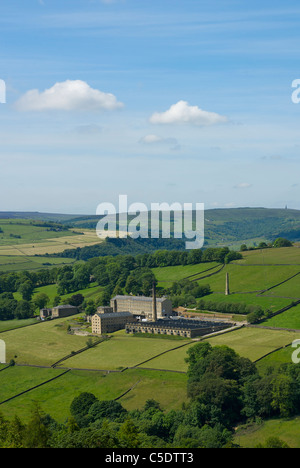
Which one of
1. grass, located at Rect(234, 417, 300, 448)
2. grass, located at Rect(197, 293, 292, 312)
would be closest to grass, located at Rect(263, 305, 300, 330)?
grass, located at Rect(197, 293, 292, 312)

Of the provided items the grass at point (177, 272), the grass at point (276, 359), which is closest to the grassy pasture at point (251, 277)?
the grass at point (177, 272)

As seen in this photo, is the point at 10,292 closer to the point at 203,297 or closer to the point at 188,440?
the point at 203,297

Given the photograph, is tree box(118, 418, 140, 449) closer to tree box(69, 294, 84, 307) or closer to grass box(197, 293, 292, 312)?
grass box(197, 293, 292, 312)

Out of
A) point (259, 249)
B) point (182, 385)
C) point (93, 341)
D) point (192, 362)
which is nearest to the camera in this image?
point (182, 385)

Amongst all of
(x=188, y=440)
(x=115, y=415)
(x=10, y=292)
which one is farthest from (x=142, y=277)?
(x=188, y=440)

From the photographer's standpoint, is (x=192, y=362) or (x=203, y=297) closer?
(x=192, y=362)

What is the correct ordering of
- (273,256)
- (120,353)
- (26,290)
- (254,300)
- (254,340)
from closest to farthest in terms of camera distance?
1. (120,353)
2. (254,340)
3. (254,300)
4. (26,290)
5. (273,256)

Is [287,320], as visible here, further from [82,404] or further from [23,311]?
[23,311]

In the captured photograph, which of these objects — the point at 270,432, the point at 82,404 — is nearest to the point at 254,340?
the point at 270,432
